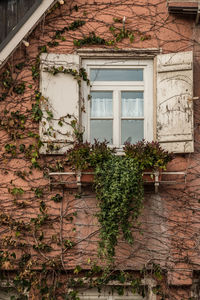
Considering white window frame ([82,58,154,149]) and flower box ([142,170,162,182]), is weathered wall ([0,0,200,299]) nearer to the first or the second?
white window frame ([82,58,154,149])

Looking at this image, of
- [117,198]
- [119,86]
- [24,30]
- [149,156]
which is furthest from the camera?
[119,86]

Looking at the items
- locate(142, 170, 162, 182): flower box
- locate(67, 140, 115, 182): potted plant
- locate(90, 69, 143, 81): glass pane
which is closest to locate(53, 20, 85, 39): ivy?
locate(90, 69, 143, 81): glass pane

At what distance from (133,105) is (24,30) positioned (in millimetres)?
1759

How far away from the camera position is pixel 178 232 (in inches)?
319

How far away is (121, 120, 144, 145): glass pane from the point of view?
8.50 meters

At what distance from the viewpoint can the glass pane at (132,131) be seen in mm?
8500

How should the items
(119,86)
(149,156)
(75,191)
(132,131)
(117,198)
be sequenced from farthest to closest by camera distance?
(119,86), (132,131), (75,191), (149,156), (117,198)

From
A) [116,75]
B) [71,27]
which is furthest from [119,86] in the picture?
[71,27]

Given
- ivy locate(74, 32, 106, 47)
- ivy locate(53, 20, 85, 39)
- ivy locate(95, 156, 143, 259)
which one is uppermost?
ivy locate(53, 20, 85, 39)

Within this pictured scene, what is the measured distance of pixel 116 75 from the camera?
868 centimetres

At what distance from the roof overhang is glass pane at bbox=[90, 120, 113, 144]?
1.43 metres

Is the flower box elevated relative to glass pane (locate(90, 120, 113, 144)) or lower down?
lower down

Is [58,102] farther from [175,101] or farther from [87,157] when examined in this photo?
[175,101]

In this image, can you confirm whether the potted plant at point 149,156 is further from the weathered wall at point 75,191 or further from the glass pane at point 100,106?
the glass pane at point 100,106
